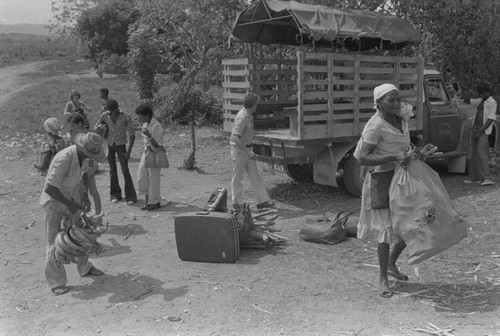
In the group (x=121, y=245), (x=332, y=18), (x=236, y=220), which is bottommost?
(x=121, y=245)

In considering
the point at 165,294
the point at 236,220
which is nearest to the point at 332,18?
the point at 236,220

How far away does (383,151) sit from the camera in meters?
4.59

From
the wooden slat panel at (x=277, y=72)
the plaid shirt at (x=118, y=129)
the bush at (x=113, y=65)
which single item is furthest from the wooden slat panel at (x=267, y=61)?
the bush at (x=113, y=65)

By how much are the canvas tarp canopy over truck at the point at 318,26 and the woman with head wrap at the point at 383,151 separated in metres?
3.55

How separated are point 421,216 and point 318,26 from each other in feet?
14.1

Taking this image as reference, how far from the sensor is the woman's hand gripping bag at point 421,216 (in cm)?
443

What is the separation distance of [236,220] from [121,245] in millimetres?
1677

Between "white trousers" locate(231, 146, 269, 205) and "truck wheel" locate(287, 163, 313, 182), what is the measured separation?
1560mm

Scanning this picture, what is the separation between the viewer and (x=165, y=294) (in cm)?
493

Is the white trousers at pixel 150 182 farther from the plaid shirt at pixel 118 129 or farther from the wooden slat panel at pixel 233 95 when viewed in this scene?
the wooden slat panel at pixel 233 95

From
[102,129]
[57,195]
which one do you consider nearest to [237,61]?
[102,129]

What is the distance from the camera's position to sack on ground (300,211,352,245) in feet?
20.5

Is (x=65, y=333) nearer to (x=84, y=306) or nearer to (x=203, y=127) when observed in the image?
(x=84, y=306)

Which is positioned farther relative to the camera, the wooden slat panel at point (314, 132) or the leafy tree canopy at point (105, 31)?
the leafy tree canopy at point (105, 31)
